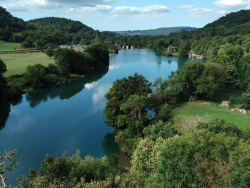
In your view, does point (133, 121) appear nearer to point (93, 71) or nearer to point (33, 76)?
point (33, 76)

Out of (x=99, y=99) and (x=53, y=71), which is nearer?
(x=99, y=99)

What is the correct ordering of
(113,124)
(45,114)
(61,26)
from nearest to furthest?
1. (113,124)
2. (45,114)
3. (61,26)

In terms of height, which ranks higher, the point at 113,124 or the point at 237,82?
the point at 237,82

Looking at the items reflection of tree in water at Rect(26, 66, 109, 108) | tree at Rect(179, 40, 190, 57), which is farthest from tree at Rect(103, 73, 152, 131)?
tree at Rect(179, 40, 190, 57)

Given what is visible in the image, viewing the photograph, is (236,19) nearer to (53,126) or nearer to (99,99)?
(99,99)

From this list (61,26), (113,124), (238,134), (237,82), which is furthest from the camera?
(61,26)

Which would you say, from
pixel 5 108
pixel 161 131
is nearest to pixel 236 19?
pixel 161 131

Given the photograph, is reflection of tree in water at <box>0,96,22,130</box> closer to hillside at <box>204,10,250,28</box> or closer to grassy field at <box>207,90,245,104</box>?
grassy field at <box>207,90,245,104</box>

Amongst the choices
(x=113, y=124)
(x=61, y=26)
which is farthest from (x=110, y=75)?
(x=61, y=26)

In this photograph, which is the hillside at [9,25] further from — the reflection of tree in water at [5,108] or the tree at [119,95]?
the tree at [119,95]
